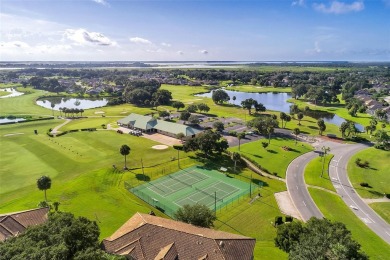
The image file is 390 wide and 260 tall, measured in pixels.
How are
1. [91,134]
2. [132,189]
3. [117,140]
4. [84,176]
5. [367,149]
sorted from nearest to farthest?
[132,189] → [84,176] → [367,149] → [117,140] → [91,134]

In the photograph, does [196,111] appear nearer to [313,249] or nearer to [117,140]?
[117,140]

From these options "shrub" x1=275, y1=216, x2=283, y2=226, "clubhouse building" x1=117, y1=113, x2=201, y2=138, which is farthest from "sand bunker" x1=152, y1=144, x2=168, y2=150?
"shrub" x1=275, y1=216, x2=283, y2=226

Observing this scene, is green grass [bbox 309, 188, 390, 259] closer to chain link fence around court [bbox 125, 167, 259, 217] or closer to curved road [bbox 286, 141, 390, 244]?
curved road [bbox 286, 141, 390, 244]


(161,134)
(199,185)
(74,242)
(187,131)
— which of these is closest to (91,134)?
(161,134)

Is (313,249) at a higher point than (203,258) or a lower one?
higher

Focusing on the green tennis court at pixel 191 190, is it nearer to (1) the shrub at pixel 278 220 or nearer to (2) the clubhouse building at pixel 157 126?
(1) the shrub at pixel 278 220

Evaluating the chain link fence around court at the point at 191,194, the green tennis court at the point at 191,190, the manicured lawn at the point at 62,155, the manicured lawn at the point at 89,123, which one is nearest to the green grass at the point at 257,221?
the chain link fence around court at the point at 191,194
